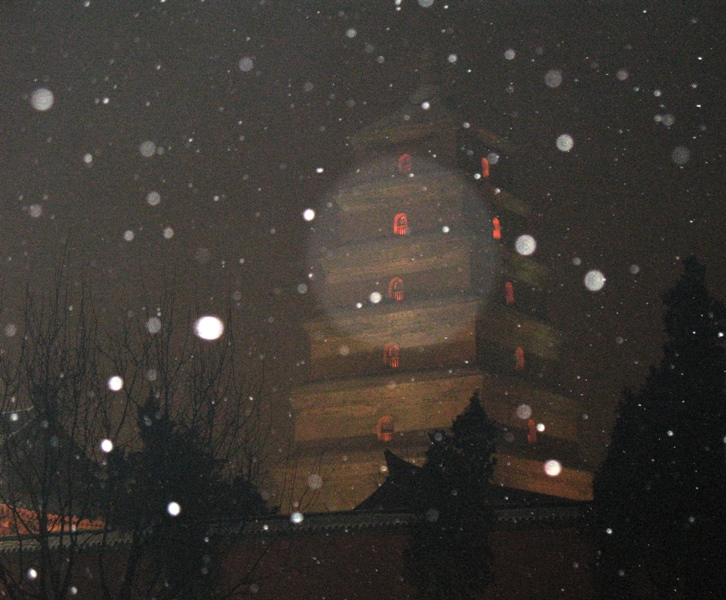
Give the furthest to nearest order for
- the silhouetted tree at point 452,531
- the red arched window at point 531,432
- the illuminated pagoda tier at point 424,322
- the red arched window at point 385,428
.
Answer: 1. the red arched window at point 531,432
2. the red arched window at point 385,428
3. the illuminated pagoda tier at point 424,322
4. the silhouetted tree at point 452,531

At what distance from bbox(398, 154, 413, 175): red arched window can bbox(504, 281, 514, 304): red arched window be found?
16.0 ft

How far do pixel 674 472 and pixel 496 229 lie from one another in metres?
14.8

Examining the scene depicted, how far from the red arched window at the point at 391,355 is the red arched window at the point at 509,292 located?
3.96 m

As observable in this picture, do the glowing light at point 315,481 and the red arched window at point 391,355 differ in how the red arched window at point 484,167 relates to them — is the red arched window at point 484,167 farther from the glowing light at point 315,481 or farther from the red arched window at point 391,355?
the glowing light at point 315,481

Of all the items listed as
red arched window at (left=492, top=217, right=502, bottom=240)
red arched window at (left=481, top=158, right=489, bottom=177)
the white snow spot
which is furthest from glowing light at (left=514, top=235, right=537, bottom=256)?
the white snow spot

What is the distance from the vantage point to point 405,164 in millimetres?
31516

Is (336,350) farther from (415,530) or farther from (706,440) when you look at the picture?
(706,440)

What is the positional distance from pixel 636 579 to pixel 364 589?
5239 mm

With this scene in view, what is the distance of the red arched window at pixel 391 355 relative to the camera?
29781mm

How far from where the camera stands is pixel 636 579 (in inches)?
687

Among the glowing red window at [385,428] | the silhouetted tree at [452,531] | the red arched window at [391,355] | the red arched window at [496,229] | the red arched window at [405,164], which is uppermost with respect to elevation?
the red arched window at [405,164]

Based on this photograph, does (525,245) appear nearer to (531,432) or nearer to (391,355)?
(391,355)

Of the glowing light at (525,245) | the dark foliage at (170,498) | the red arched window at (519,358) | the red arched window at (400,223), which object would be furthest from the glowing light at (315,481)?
the dark foliage at (170,498)

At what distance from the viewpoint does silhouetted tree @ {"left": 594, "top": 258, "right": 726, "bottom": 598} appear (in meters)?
16.7
